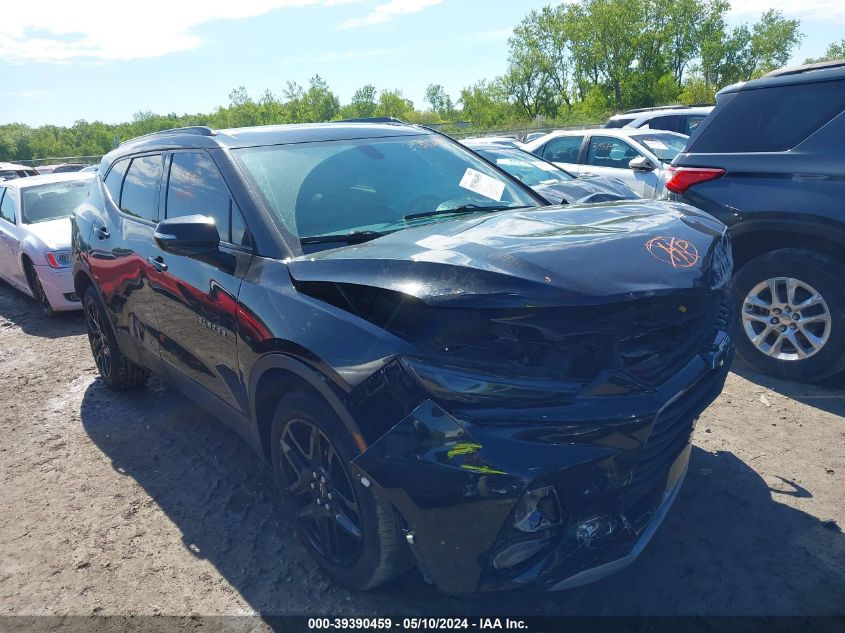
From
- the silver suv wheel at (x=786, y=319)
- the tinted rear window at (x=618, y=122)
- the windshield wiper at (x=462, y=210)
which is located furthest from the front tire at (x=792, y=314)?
the tinted rear window at (x=618, y=122)

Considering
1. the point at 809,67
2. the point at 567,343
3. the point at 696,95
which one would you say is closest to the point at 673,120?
the point at 809,67

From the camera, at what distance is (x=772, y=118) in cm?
437

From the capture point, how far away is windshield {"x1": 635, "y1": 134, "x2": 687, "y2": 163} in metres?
9.90

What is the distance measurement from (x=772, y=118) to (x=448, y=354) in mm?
3568

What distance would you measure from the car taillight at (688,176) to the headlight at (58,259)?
6.33 meters

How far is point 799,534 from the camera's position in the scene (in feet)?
9.13

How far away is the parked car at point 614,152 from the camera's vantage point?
9.00m

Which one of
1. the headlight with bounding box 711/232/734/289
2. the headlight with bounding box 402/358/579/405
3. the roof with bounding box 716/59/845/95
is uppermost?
the roof with bounding box 716/59/845/95

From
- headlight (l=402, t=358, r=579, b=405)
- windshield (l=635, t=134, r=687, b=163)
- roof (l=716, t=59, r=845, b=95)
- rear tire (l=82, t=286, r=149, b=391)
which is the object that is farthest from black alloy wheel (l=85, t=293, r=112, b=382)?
windshield (l=635, t=134, r=687, b=163)

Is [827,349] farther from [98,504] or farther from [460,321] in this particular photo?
[98,504]

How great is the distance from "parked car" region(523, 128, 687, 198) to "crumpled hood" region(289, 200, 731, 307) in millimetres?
6501

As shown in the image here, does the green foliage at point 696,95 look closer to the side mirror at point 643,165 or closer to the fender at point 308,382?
the side mirror at point 643,165

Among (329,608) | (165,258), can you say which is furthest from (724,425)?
(165,258)

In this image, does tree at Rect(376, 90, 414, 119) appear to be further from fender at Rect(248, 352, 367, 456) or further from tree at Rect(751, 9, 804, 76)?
fender at Rect(248, 352, 367, 456)
